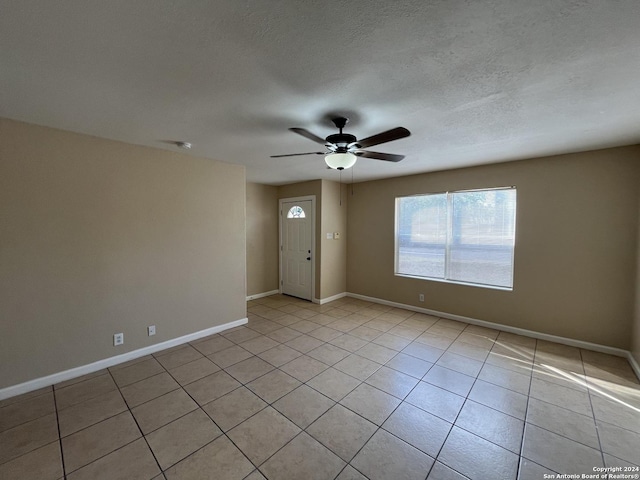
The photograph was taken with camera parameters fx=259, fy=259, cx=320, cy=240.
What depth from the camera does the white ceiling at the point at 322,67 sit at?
117cm

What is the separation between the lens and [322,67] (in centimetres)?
154

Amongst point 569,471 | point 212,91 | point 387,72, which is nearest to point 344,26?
point 387,72

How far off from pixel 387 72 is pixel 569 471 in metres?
2.75

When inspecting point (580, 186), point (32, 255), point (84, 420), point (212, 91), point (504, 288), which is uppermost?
point (212, 91)

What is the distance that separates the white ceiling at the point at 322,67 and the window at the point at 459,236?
1426 mm

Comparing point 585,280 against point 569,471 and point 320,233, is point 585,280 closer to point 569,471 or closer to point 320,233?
point 569,471

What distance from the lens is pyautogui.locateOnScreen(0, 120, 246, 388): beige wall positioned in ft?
7.80

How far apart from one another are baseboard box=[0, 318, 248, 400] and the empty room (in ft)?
0.06

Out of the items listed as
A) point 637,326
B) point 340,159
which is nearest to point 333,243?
point 340,159

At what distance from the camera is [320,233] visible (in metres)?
5.10

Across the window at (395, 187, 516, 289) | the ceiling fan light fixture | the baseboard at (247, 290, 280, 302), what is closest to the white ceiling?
the ceiling fan light fixture

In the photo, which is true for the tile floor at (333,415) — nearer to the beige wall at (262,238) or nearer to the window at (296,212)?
the beige wall at (262,238)

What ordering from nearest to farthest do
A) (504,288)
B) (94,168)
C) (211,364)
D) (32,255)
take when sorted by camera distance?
(32,255) → (94,168) → (211,364) → (504,288)

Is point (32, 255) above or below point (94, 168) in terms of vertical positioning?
below
